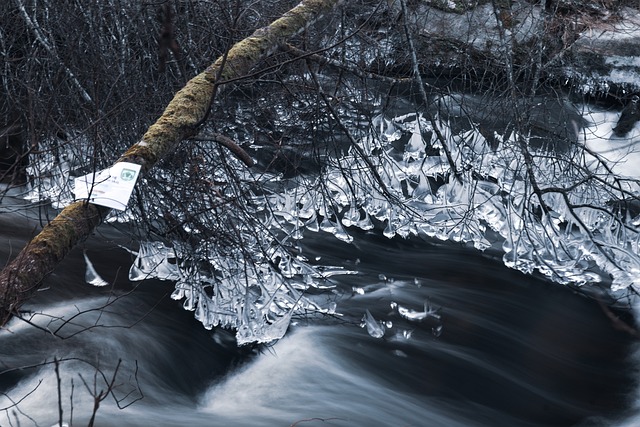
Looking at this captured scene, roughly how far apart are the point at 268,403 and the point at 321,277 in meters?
1.37

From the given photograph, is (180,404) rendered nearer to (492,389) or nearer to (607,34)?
(492,389)

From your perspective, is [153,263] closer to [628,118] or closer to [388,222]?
[388,222]

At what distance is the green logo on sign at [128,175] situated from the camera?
3205 millimetres

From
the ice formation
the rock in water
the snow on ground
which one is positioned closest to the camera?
the ice formation

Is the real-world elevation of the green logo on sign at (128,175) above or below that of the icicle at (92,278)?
above

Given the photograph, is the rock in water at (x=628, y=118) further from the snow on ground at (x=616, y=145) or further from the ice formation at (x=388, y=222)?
the ice formation at (x=388, y=222)

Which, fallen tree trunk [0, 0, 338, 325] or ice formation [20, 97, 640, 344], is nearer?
fallen tree trunk [0, 0, 338, 325]

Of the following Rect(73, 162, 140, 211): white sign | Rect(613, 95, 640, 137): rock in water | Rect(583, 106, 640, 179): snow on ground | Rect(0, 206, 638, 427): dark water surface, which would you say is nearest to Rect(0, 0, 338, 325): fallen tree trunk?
Rect(73, 162, 140, 211): white sign

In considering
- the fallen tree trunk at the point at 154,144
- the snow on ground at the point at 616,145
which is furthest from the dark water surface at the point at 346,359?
the snow on ground at the point at 616,145

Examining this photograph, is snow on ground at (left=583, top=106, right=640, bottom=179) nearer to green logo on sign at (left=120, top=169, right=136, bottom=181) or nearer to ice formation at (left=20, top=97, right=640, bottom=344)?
ice formation at (left=20, top=97, right=640, bottom=344)

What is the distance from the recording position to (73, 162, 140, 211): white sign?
10.2 feet

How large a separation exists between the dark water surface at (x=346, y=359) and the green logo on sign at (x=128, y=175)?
713 mm

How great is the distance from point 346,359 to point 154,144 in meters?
1.81

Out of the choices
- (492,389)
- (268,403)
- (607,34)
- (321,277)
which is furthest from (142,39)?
(607,34)
